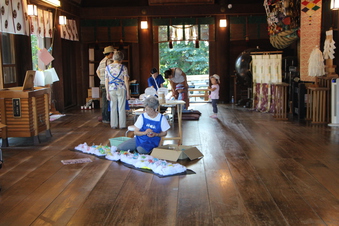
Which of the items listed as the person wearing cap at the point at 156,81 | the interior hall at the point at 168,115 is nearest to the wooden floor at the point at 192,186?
the interior hall at the point at 168,115

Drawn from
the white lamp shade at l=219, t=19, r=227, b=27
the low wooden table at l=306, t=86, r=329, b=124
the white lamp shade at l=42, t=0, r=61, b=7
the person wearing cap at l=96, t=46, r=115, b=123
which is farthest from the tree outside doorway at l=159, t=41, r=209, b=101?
the low wooden table at l=306, t=86, r=329, b=124

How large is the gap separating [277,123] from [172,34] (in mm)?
5383

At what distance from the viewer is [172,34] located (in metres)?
13.0

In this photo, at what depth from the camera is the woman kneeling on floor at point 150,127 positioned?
17.8 feet

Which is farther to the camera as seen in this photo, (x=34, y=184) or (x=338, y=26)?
(x=338, y=26)

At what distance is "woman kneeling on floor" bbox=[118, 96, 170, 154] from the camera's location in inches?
214

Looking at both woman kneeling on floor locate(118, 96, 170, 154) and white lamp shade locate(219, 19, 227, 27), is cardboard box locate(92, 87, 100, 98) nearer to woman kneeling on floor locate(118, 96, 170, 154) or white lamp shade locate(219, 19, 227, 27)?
white lamp shade locate(219, 19, 227, 27)

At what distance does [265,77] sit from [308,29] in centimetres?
180

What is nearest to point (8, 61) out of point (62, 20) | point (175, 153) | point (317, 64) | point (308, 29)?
point (62, 20)

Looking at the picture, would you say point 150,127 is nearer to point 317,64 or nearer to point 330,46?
point 317,64

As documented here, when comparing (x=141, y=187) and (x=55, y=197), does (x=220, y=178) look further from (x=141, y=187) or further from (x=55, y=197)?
(x=55, y=197)

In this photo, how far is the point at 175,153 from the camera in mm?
5461

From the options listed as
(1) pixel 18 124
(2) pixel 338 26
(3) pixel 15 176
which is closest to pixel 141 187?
(3) pixel 15 176

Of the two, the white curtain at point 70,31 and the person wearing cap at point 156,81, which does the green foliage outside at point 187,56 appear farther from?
the person wearing cap at point 156,81
